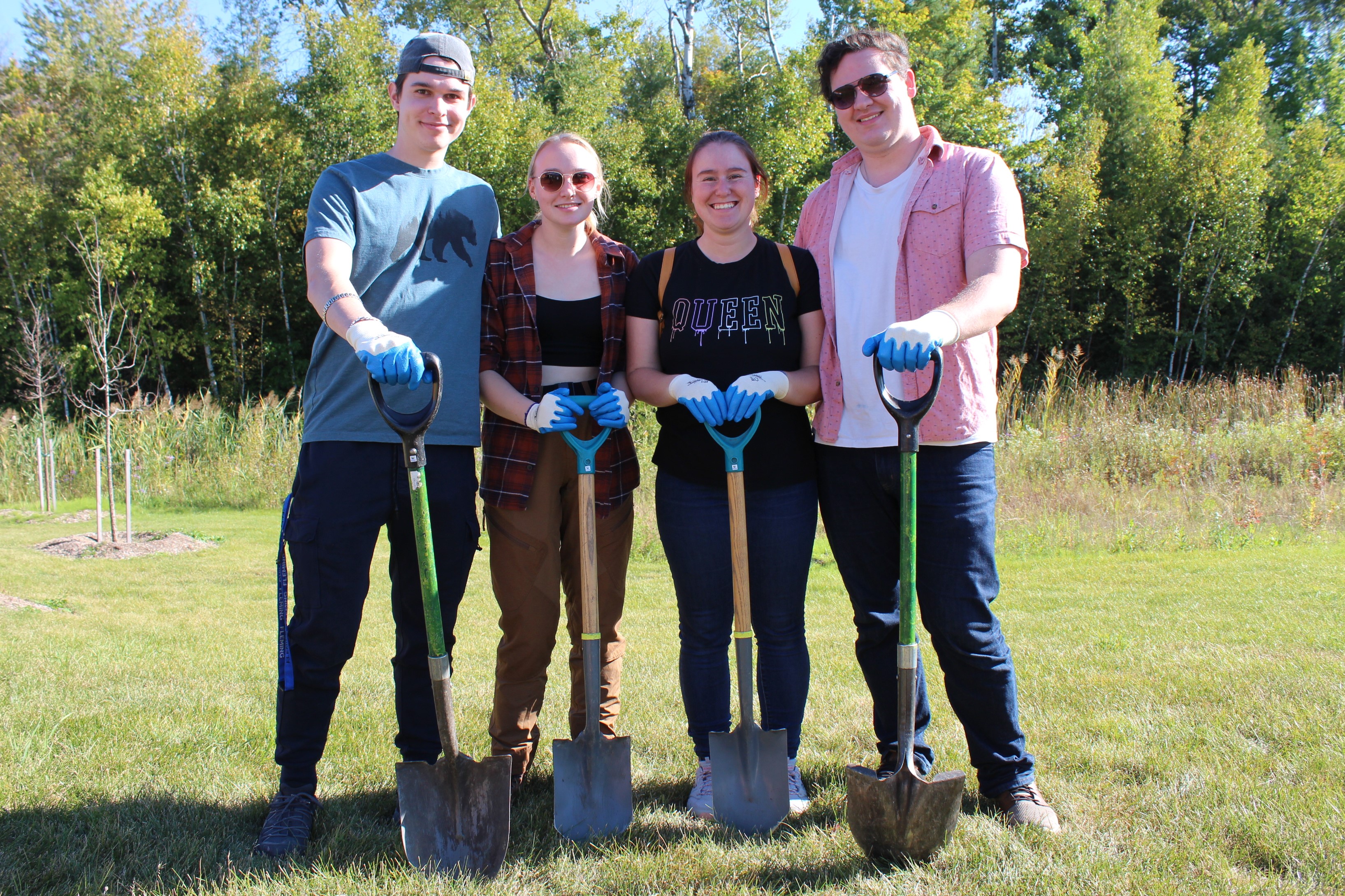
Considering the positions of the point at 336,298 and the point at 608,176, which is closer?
the point at 336,298

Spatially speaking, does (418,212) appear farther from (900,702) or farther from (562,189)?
(900,702)

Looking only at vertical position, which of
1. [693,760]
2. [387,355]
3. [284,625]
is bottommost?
[693,760]

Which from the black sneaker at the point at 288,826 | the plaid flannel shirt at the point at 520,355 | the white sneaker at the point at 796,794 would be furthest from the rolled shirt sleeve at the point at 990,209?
the black sneaker at the point at 288,826

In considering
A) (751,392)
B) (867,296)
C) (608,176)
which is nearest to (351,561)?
(751,392)

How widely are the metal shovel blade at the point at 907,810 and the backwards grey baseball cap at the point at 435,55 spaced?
94.0 inches

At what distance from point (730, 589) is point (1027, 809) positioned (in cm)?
107

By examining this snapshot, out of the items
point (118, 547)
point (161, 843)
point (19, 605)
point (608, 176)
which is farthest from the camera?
point (608, 176)

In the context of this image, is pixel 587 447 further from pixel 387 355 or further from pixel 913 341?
pixel 913 341

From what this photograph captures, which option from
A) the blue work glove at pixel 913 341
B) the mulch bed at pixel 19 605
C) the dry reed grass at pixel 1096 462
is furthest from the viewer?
the dry reed grass at pixel 1096 462

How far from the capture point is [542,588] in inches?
113

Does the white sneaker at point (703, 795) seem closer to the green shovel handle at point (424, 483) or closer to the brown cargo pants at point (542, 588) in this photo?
the brown cargo pants at point (542, 588)

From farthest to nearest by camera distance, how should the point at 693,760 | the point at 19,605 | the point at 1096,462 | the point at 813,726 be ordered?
the point at 1096,462 → the point at 19,605 → the point at 813,726 → the point at 693,760

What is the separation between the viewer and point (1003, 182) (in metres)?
2.58

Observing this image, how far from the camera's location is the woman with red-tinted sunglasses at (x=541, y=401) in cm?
283
